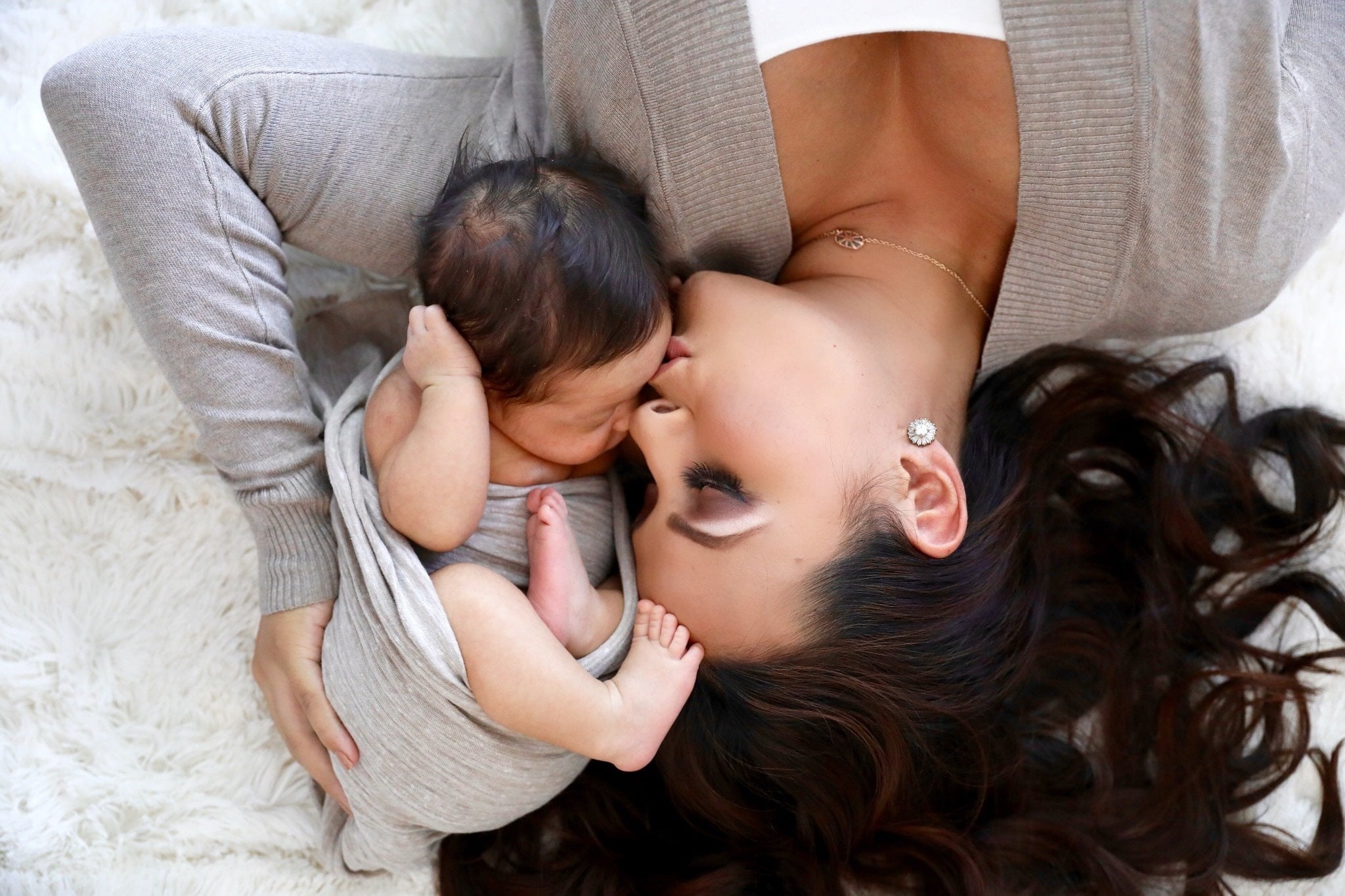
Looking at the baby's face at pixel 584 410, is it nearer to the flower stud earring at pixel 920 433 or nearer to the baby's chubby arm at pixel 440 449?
the baby's chubby arm at pixel 440 449

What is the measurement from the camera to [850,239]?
4.40 feet

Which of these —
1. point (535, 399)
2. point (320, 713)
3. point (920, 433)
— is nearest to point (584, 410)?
point (535, 399)

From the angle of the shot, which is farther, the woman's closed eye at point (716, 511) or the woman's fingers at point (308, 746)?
the woman's fingers at point (308, 746)

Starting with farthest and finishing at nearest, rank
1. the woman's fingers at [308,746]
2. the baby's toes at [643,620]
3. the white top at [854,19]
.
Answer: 1. the woman's fingers at [308,746]
2. the baby's toes at [643,620]
3. the white top at [854,19]

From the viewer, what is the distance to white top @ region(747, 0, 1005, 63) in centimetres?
111

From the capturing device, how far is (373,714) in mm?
1192

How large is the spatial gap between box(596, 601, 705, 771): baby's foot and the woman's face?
3cm

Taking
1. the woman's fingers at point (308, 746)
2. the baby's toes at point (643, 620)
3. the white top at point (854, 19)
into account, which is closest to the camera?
the white top at point (854, 19)

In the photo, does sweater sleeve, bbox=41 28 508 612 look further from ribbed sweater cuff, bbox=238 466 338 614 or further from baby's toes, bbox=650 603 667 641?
baby's toes, bbox=650 603 667 641

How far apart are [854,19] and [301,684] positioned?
1.00 metres

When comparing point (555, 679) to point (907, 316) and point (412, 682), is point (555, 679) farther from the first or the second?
point (907, 316)

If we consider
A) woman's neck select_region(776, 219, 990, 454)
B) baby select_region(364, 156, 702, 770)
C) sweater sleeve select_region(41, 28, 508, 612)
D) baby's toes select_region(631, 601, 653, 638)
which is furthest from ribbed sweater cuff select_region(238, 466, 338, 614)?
woman's neck select_region(776, 219, 990, 454)

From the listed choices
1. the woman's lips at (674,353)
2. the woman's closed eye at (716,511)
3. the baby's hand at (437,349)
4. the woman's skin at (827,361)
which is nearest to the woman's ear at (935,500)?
the woman's skin at (827,361)

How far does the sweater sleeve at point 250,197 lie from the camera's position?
1228 mm
